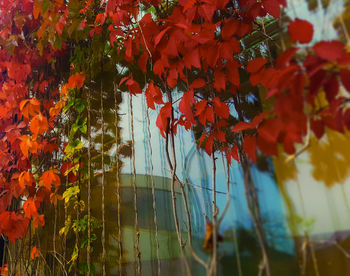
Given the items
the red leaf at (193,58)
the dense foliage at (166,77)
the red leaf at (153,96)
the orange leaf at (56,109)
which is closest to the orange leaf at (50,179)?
the dense foliage at (166,77)

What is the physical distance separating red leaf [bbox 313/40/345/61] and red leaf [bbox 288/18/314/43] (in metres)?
0.05

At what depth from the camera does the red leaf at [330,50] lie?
57cm

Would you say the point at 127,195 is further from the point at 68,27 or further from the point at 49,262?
the point at 68,27

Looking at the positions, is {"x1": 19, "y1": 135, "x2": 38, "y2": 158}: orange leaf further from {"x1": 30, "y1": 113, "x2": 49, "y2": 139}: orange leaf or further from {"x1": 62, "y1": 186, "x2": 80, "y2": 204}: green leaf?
{"x1": 62, "y1": 186, "x2": 80, "y2": 204}: green leaf

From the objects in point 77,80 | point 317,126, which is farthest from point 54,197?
point 317,126

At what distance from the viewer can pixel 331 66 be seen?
0.60m

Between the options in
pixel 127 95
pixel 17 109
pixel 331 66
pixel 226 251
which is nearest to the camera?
pixel 331 66

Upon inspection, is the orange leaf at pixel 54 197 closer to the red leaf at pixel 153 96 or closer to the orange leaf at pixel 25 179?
the orange leaf at pixel 25 179

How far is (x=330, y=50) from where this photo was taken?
22.7 inches

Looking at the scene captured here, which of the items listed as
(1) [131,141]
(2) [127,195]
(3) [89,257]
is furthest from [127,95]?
(3) [89,257]

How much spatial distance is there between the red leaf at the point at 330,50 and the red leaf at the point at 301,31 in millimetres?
54

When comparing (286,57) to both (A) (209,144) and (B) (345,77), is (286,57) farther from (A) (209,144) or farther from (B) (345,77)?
(A) (209,144)

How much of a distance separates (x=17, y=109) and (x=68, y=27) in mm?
700

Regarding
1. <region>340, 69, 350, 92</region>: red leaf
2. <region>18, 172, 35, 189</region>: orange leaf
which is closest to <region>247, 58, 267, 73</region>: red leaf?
<region>340, 69, 350, 92</region>: red leaf
